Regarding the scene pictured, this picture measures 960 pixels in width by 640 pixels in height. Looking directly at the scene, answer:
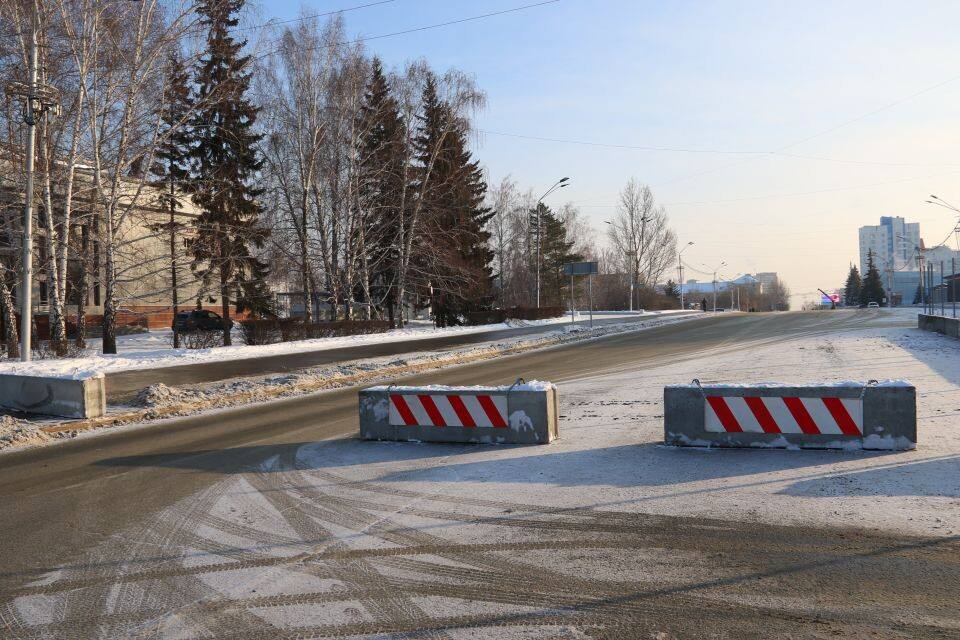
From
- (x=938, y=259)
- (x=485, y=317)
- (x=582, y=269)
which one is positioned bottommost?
(x=485, y=317)

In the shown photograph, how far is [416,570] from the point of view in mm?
4645

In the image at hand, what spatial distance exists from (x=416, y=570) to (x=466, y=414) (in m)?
4.31

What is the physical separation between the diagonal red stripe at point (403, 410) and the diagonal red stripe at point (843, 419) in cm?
518

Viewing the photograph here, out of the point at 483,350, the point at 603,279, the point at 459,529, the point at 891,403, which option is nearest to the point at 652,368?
the point at 483,350

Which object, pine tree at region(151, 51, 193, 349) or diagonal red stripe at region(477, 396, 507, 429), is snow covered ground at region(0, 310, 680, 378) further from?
diagonal red stripe at region(477, 396, 507, 429)

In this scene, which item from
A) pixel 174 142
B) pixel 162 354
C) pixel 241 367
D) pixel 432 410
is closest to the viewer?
pixel 432 410

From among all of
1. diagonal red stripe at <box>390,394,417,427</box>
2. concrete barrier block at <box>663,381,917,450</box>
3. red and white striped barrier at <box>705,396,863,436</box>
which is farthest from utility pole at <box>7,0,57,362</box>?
red and white striped barrier at <box>705,396,863,436</box>

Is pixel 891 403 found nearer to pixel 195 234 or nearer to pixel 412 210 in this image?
pixel 195 234

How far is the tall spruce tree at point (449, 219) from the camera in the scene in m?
38.9

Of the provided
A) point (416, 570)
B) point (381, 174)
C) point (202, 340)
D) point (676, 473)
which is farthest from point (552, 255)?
point (416, 570)

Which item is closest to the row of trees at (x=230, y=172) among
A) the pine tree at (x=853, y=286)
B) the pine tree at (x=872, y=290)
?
the pine tree at (x=872, y=290)

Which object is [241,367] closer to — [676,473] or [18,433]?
[18,433]

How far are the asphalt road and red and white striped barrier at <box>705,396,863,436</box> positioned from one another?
2.79 metres

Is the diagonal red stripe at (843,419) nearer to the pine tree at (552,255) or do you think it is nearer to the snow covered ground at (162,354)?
the snow covered ground at (162,354)
